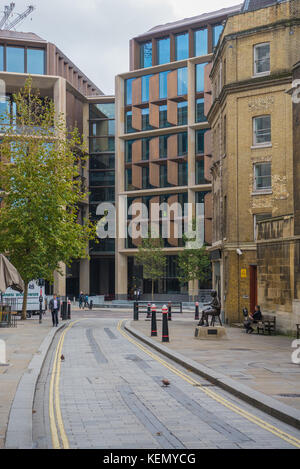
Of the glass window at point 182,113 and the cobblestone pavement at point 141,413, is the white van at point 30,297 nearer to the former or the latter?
the cobblestone pavement at point 141,413

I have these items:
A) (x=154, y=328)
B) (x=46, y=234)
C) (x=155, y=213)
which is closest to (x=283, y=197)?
(x=154, y=328)

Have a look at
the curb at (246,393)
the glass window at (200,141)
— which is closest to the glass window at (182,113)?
the glass window at (200,141)

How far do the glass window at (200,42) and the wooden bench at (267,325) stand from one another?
52330mm

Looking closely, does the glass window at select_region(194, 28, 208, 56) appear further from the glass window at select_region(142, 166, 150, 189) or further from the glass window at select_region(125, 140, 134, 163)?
the glass window at select_region(142, 166, 150, 189)

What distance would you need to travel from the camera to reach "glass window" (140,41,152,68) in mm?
75688

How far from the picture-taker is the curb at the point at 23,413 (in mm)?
7504

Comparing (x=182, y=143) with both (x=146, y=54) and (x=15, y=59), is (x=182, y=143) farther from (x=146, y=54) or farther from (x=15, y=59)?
(x=15, y=59)

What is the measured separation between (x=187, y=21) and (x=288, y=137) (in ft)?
159

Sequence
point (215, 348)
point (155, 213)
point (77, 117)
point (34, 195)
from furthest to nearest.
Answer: point (77, 117) < point (155, 213) < point (34, 195) < point (215, 348)

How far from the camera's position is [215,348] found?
1870 centimetres

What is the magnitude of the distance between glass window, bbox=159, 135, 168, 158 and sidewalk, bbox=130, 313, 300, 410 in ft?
159

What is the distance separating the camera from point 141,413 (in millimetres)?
9516

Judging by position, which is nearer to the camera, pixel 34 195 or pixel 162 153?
pixel 34 195
